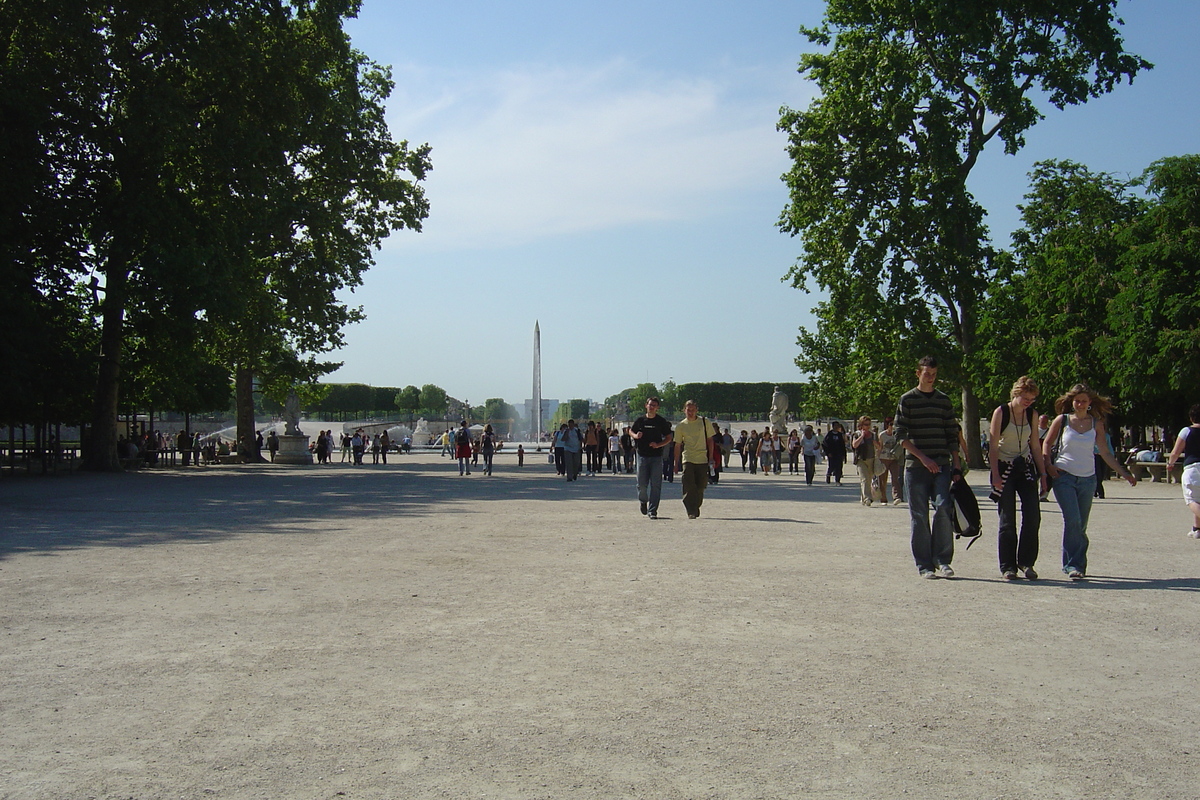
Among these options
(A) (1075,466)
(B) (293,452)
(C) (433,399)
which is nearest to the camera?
(A) (1075,466)

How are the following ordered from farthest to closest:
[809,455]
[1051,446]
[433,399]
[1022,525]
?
1. [433,399]
2. [809,455]
3. [1051,446]
4. [1022,525]

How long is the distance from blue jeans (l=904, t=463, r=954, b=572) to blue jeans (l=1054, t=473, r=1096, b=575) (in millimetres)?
853

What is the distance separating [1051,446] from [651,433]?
691 centimetres

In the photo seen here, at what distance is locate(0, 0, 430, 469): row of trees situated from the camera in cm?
2805

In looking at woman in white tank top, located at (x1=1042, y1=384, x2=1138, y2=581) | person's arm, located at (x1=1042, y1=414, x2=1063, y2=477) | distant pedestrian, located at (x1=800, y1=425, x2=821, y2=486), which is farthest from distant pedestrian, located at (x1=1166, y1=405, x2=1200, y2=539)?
distant pedestrian, located at (x1=800, y1=425, x2=821, y2=486)

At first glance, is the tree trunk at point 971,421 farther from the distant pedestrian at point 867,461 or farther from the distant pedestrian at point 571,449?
the distant pedestrian at point 867,461

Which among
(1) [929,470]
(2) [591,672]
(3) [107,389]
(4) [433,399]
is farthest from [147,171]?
(4) [433,399]

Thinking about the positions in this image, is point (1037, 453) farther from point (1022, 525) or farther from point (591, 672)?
point (591, 672)

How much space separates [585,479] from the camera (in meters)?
30.5

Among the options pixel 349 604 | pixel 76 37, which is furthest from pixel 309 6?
pixel 349 604

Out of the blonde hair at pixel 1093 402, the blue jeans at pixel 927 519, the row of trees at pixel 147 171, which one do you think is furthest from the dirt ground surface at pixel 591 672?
the row of trees at pixel 147 171

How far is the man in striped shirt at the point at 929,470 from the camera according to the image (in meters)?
9.14

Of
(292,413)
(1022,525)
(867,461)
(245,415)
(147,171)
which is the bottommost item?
(1022,525)

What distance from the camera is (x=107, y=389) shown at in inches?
1286
